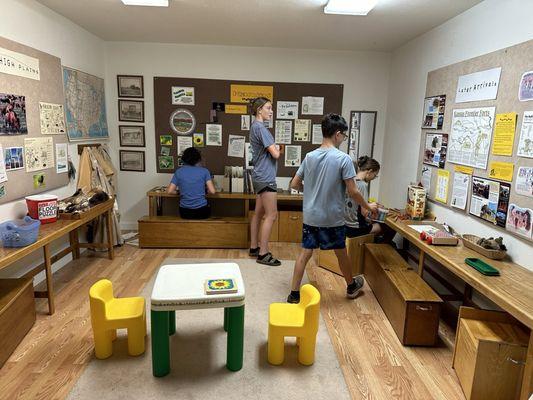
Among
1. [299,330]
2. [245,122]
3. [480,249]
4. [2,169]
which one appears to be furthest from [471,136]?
[2,169]

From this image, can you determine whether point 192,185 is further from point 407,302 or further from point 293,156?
point 407,302

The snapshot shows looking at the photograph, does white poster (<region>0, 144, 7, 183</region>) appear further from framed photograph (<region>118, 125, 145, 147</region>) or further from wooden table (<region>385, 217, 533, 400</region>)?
wooden table (<region>385, 217, 533, 400</region>)

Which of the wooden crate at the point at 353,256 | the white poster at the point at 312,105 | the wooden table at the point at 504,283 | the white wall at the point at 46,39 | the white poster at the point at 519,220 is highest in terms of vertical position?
the white wall at the point at 46,39

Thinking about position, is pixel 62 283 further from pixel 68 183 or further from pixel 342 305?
pixel 342 305

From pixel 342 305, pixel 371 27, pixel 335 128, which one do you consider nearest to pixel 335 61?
pixel 371 27

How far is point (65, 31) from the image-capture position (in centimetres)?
333

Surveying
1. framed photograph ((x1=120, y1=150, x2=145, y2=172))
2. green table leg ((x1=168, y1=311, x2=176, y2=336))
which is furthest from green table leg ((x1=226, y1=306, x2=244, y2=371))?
framed photograph ((x1=120, y1=150, x2=145, y2=172))

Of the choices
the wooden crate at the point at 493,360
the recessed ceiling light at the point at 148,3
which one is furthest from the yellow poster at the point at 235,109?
the wooden crate at the point at 493,360

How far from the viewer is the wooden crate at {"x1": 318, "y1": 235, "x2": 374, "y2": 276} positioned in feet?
10.6

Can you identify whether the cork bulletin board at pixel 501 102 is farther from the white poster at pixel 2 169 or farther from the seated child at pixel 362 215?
the white poster at pixel 2 169

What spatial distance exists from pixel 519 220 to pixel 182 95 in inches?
143

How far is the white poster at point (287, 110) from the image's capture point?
446 cm

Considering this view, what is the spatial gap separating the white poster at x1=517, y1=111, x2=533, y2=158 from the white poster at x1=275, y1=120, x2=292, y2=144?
2.71 meters

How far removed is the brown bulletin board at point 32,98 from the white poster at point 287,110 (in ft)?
7.62
